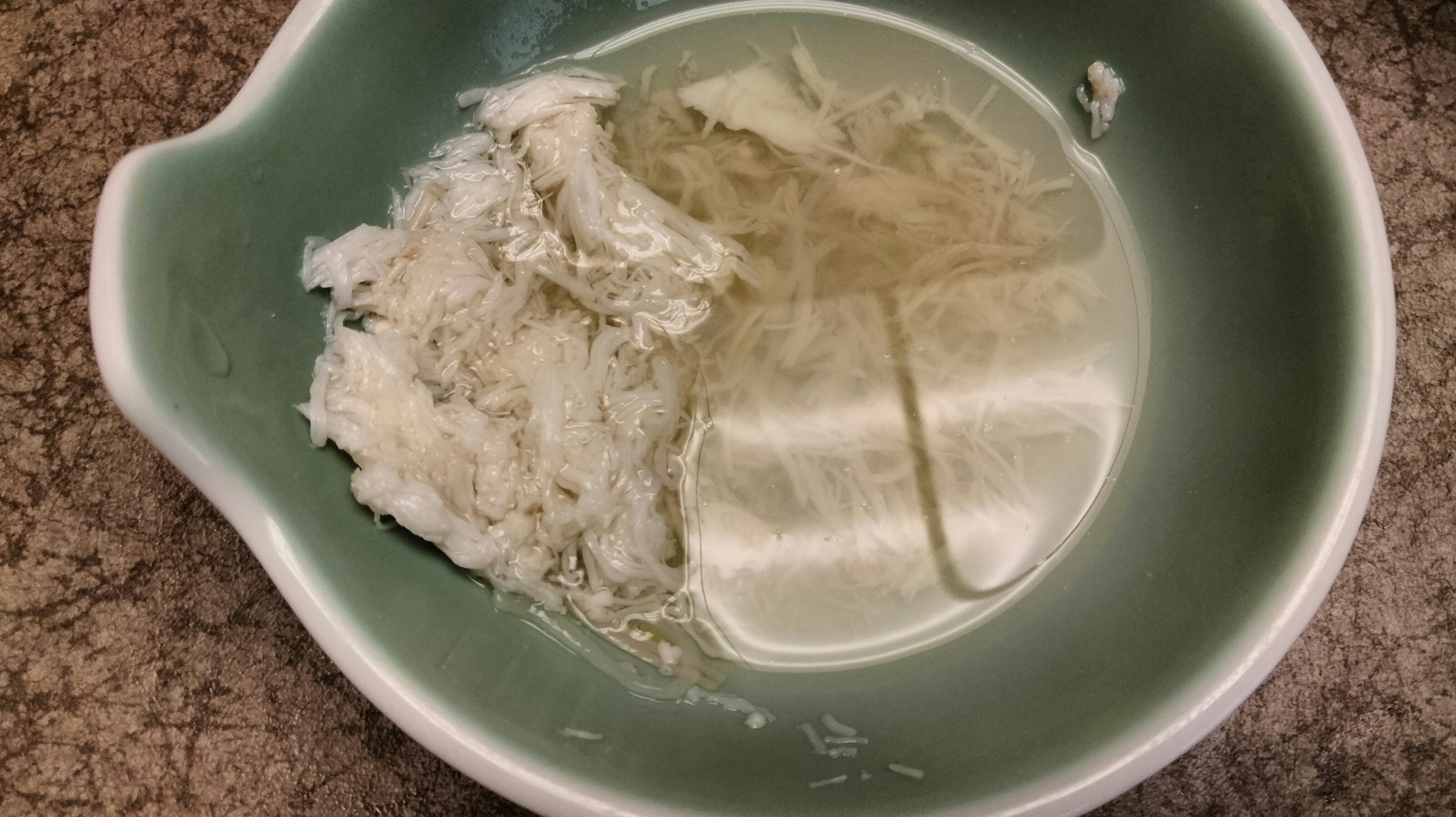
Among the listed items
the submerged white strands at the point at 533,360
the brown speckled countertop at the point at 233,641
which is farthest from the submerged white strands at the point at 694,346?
the brown speckled countertop at the point at 233,641

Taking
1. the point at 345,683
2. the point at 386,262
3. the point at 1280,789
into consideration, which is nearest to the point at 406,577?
the point at 345,683

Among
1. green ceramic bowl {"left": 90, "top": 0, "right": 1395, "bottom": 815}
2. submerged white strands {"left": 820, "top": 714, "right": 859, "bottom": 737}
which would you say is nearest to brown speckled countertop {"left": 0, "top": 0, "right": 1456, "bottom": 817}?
green ceramic bowl {"left": 90, "top": 0, "right": 1395, "bottom": 815}

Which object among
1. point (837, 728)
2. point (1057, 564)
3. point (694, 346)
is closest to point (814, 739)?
point (837, 728)

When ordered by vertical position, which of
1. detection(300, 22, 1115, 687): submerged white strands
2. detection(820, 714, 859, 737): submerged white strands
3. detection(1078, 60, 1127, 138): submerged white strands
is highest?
detection(1078, 60, 1127, 138): submerged white strands

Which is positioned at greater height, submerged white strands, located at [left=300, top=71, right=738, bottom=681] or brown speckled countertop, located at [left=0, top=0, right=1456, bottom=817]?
submerged white strands, located at [left=300, top=71, right=738, bottom=681]

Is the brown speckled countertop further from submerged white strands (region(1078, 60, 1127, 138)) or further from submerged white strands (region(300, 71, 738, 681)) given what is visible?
submerged white strands (region(1078, 60, 1127, 138))

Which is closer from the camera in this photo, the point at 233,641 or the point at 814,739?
the point at 814,739

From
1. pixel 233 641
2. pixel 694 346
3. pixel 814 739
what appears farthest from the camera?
pixel 694 346

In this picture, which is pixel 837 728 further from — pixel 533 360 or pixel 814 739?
pixel 533 360
